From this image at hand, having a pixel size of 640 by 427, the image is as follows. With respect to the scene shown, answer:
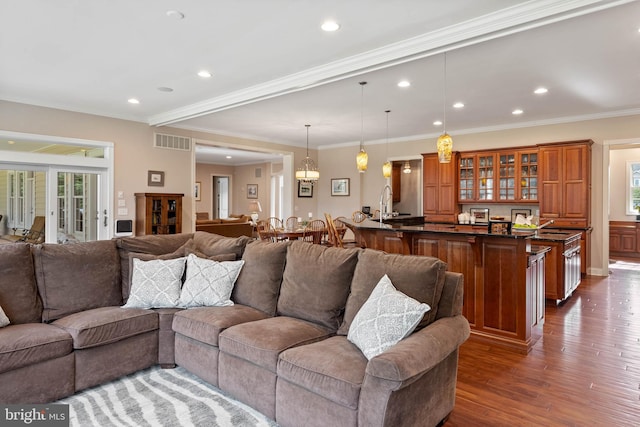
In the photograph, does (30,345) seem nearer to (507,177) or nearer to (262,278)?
(262,278)

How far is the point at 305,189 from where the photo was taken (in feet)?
32.4

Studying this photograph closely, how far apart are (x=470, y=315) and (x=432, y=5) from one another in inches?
108

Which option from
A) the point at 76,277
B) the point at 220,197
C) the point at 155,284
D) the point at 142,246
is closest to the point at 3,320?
the point at 76,277

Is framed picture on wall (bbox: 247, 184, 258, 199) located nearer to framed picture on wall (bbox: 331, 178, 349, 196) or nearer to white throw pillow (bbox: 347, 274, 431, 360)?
framed picture on wall (bbox: 331, 178, 349, 196)

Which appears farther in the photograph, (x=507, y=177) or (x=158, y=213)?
(x=507, y=177)

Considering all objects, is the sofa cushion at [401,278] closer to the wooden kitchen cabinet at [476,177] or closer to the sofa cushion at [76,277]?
the sofa cushion at [76,277]

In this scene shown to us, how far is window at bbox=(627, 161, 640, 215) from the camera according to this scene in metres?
8.86

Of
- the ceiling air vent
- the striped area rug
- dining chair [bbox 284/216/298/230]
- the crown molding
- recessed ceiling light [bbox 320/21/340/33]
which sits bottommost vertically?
the striped area rug

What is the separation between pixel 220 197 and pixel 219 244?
36.4ft

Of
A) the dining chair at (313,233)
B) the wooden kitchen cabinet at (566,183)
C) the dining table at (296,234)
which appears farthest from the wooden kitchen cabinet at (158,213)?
the wooden kitchen cabinet at (566,183)

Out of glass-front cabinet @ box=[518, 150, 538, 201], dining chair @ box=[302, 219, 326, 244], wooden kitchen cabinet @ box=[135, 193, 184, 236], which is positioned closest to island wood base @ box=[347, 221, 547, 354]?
dining chair @ box=[302, 219, 326, 244]

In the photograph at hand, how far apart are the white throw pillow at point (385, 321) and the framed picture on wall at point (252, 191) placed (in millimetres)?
11422

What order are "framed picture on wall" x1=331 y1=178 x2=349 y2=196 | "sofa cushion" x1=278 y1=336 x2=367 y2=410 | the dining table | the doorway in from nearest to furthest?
"sofa cushion" x1=278 y1=336 x2=367 y2=410 < the dining table < "framed picture on wall" x1=331 y1=178 x2=349 y2=196 < the doorway

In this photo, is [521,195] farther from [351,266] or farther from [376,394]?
[376,394]
